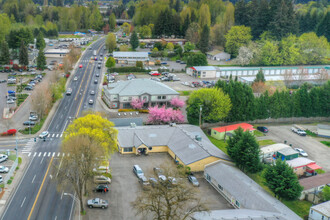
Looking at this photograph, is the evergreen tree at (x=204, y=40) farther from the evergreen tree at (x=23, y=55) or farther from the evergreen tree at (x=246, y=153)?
the evergreen tree at (x=246, y=153)

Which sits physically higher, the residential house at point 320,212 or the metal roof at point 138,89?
the metal roof at point 138,89

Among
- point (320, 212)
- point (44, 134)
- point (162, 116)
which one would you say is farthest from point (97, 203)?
point (162, 116)

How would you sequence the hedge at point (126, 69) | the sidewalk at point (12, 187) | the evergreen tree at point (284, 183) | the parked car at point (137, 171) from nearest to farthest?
the sidewalk at point (12, 187)
the evergreen tree at point (284, 183)
the parked car at point (137, 171)
the hedge at point (126, 69)

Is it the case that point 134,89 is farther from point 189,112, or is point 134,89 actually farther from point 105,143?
point 105,143

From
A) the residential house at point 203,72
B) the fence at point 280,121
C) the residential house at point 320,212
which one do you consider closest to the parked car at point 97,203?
the residential house at point 320,212

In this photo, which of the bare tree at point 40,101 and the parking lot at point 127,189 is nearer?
the parking lot at point 127,189

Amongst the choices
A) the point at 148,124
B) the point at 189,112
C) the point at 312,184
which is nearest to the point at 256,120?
the point at 189,112

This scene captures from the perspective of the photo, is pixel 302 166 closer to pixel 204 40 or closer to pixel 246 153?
pixel 246 153

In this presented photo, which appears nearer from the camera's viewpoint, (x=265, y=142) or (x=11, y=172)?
(x=11, y=172)
